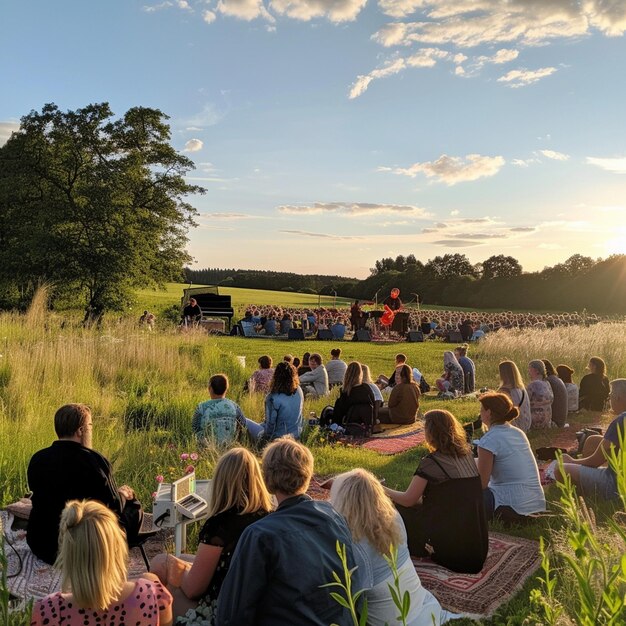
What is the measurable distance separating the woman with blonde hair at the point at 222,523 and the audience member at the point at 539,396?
6.76 metres

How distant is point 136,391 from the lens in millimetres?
9531

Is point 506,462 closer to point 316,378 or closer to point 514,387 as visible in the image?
point 514,387

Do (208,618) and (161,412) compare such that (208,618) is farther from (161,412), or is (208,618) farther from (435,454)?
(161,412)

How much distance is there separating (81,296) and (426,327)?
15.2m

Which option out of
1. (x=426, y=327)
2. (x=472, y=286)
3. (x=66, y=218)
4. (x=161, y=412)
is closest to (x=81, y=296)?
(x=66, y=218)

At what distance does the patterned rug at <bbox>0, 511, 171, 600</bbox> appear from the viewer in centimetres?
407

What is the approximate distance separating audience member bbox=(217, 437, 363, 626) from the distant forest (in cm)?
4289

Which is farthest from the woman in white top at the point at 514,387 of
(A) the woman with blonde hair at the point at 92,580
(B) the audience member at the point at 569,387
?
(A) the woman with blonde hair at the point at 92,580

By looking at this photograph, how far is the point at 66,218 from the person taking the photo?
82.4 feet

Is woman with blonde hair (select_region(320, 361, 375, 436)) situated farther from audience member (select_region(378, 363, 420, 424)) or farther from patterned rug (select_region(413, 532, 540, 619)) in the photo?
patterned rug (select_region(413, 532, 540, 619))

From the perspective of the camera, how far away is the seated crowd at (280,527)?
2.58 meters

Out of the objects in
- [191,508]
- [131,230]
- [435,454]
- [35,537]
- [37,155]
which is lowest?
[35,537]

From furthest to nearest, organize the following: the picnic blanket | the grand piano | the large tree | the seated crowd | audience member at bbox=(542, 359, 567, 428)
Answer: the grand piano < the large tree < audience member at bbox=(542, 359, 567, 428) < the picnic blanket < the seated crowd

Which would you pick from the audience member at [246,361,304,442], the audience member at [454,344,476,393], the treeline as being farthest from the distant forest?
the audience member at [246,361,304,442]
